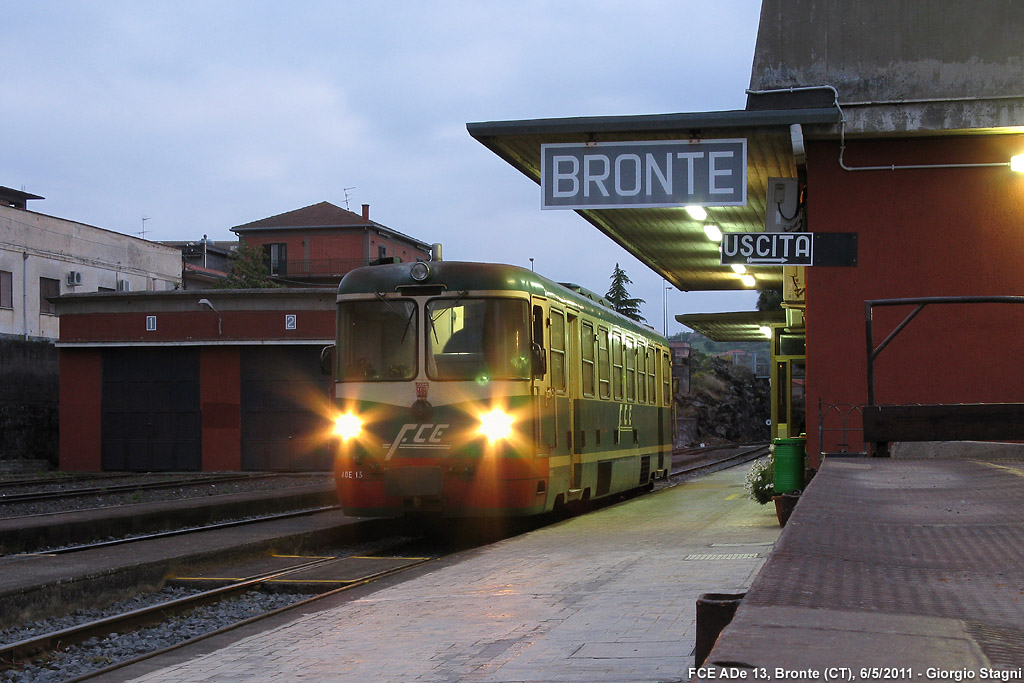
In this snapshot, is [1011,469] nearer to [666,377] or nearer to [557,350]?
[557,350]

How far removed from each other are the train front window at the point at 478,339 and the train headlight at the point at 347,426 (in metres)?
1.03

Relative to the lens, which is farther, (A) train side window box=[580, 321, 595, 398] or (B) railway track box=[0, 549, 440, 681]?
(A) train side window box=[580, 321, 595, 398]

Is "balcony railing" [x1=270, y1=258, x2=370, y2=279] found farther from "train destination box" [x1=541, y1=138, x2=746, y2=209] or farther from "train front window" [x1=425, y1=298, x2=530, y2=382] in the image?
→ "train destination box" [x1=541, y1=138, x2=746, y2=209]

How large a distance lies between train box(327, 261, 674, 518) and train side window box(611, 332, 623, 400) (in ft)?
10.8

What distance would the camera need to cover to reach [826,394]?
12.8 metres

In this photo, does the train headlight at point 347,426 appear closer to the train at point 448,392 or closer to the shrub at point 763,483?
the train at point 448,392

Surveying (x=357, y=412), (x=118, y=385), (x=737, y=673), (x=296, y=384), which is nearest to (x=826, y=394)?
(x=357, y=412)

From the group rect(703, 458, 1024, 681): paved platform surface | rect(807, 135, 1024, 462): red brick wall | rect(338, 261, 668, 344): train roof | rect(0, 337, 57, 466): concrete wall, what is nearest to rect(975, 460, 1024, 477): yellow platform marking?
rect(703, 458, 1024, 681): paved platform surface

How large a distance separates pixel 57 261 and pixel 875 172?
42356mm

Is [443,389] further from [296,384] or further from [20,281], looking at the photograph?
[20,281]

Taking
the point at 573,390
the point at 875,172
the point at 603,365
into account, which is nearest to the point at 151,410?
the point at 603,365

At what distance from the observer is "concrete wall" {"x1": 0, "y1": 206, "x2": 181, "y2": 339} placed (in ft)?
150

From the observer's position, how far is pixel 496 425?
41.1 feet

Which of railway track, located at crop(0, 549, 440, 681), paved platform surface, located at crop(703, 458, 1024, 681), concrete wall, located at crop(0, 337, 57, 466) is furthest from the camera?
concrete wall, located at crop(0, 337, 57, 466)
